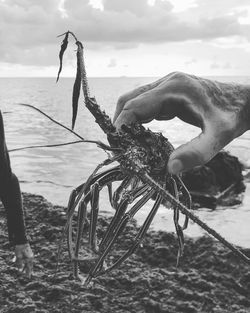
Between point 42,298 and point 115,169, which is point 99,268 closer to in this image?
point 115,169

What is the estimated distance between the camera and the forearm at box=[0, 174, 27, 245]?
3557 millimetres

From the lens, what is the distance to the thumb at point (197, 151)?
168cm

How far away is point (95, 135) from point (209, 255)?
19126 millimetres

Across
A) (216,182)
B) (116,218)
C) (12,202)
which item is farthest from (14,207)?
(216,182)

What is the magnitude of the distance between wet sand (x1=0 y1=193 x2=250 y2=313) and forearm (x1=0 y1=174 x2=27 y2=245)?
17.3 inches

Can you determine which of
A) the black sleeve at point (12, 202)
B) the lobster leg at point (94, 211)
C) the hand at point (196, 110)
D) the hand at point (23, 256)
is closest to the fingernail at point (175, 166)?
the hand at point (196, 110)

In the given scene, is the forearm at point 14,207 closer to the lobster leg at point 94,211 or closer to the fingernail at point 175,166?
the lobster leg at point 94,211

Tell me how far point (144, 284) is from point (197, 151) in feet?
7.97

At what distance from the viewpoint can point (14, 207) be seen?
3.62 metres

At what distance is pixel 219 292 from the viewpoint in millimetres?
3750

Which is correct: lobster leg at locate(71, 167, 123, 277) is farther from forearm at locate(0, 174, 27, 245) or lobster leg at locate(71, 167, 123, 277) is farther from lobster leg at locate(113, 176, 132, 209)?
forearm at locate(0, 174, 27, 245)

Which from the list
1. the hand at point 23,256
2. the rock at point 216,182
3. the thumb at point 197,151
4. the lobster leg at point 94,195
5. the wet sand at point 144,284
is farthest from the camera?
the rock at point 216,182

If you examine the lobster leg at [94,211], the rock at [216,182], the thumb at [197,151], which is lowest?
the rock at [216,182]

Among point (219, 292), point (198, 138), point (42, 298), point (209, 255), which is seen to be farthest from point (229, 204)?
point (198, 138)
